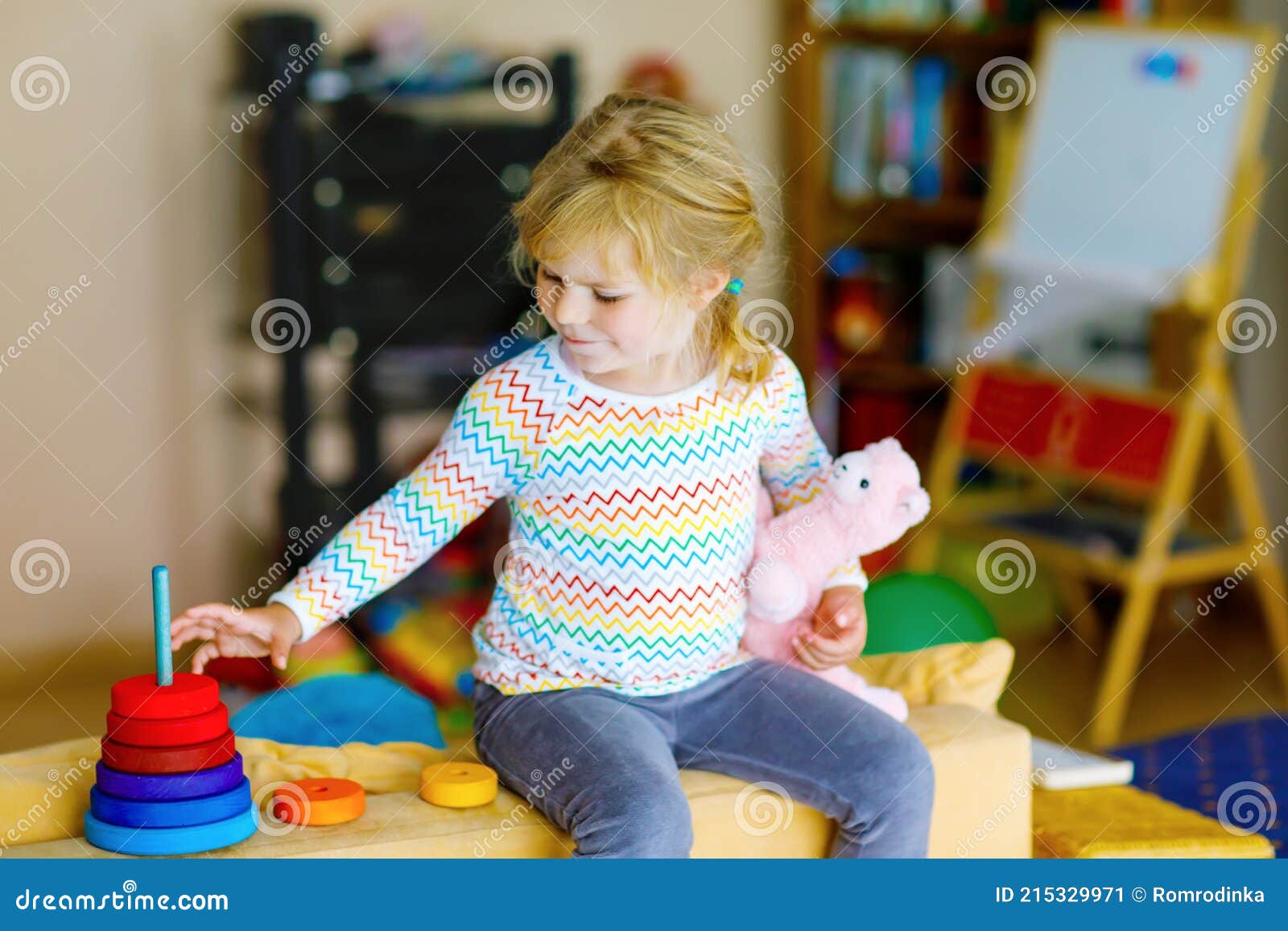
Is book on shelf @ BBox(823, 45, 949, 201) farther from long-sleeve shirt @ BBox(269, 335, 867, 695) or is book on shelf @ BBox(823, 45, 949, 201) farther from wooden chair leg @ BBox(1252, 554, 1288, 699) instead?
long-sleeve shirt @ BBox(269, 335, 867, 695)

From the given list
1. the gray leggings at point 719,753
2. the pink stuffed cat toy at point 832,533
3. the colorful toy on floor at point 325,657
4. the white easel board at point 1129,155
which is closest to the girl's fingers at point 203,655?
the gray leggings at point 719,753

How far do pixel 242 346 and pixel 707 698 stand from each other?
1.64m

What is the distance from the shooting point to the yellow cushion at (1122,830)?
156 centimetres

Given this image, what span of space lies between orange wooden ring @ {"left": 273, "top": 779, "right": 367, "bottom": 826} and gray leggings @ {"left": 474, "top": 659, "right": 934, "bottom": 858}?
0.46 feet

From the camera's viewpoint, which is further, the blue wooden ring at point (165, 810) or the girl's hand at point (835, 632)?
the girl's hand at point (835, 632)

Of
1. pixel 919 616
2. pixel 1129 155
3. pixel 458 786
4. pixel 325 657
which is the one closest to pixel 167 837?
pixel 458 786

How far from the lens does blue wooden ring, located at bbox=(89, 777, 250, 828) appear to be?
44.8 inches

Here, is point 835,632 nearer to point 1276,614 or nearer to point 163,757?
point 163,757

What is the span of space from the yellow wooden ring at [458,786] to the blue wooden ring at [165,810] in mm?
175

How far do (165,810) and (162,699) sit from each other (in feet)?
0.27

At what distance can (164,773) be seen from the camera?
1.15 meters

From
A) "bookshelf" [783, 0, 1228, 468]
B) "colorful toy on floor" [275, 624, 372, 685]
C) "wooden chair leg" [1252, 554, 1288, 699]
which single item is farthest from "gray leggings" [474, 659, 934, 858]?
"bookshelf" [783, 0, 1228, 468]

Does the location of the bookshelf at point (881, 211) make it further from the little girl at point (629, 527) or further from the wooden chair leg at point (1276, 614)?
the little girl at point (629, 527)
